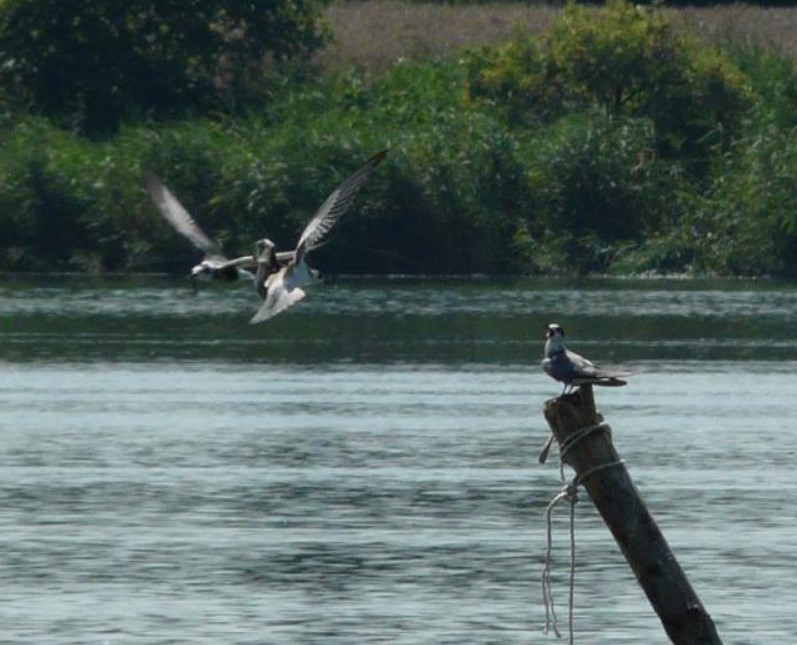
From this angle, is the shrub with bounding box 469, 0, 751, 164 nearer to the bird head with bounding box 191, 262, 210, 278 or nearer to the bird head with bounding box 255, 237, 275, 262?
the bird head with bounding box 191, 262, 210, 278

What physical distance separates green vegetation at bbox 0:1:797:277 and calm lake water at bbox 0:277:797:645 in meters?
9.33

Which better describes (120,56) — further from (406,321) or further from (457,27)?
(406,321)

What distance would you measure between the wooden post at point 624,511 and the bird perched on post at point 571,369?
1.06 ft

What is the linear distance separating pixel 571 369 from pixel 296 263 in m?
3.86

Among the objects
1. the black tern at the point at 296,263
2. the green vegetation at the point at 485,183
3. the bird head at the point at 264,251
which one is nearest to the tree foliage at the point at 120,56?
the green vegetation at the point at 485,183

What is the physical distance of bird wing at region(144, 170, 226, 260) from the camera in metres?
21.6

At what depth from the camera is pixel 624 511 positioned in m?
15.6

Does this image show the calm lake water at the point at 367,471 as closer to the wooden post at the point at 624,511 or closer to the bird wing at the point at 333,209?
the bird wing at the point at 333,209

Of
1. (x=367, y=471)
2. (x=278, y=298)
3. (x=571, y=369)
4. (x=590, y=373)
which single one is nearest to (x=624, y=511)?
(x=590, y=373)

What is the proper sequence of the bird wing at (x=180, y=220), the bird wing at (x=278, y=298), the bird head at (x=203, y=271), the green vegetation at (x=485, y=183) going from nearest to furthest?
the bird wing at (x=278, y=298) → the bird head at (x=203, y=271) → the bird wing at (x=180, y=220) → the green vegetation at (x=485, y=183)

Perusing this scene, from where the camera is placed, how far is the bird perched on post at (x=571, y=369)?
52.1ft

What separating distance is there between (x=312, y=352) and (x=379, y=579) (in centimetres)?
2586

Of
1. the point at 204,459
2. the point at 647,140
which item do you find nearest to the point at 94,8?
the point at 647,140


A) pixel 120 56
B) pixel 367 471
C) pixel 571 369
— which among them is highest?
pixel 120 56
